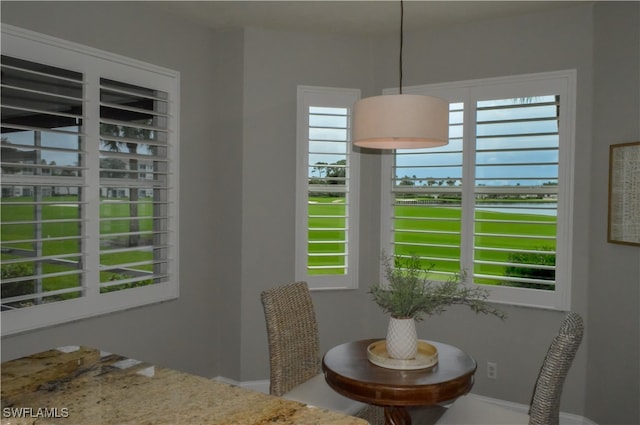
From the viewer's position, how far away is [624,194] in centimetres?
308

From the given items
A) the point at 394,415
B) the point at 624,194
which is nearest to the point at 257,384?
the point at 394,415

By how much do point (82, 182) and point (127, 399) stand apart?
87.2 inches

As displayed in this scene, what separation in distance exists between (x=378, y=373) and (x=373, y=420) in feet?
3.05

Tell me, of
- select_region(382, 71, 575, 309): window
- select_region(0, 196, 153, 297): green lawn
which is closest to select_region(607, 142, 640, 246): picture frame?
select_region(382, 71, 575, 309): window

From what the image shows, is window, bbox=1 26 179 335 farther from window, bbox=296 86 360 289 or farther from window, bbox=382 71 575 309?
window, bbox=382 71 575 309

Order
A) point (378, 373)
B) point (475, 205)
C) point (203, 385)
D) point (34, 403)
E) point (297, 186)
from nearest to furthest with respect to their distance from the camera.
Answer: point (34, 403)
point (203, 385)
point (378, 373)
point (475, 205)
point (297, 186)

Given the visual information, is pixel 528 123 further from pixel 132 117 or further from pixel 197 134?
pixel 132 117

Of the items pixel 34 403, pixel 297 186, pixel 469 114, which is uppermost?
pixel 469 114

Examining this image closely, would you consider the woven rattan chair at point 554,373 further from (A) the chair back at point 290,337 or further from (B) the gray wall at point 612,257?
(A) the chair back at point 290,337

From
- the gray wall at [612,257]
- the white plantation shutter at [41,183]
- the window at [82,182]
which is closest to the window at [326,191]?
the window at [82,182]

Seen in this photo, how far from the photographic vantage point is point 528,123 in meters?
3.54

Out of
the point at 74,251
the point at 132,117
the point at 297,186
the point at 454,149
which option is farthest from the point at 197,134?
the point at 454,149

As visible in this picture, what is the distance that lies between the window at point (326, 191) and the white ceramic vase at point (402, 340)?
→ 1.59 metres

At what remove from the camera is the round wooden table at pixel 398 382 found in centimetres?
221
